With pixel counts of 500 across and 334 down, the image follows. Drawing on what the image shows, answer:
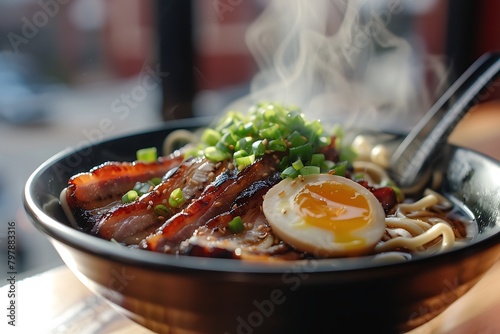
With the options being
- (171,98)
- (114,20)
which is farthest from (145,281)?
(114,20)

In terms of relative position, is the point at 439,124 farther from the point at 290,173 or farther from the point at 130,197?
the point at 130,197

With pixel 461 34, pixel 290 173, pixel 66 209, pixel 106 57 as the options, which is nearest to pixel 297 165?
pixel 290 173

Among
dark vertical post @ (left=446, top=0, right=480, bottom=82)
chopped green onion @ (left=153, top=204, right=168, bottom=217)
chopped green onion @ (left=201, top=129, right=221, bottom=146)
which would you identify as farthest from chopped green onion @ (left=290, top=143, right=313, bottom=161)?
dark vertical post @ (left=446, top=0, right=480, bottom=82)

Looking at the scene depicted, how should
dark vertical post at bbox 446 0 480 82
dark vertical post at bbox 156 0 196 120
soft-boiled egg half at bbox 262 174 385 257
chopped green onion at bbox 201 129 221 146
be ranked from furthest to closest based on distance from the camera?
dark vertical post at bbox 446 0 480 82, dark vertical post at bbox 156 0 196 120, chopped green onion at bbox 201 129 221 146, soft-boiled egg half at bbox 262 174 385 257

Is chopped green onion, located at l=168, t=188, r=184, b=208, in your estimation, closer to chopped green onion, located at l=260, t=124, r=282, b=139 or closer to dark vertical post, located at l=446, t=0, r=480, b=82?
chopped green onion, located at l=260, t=124, r=282, b=139

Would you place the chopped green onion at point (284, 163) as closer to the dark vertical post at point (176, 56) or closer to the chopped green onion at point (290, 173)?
the chopped green onion at point (290, 173)
